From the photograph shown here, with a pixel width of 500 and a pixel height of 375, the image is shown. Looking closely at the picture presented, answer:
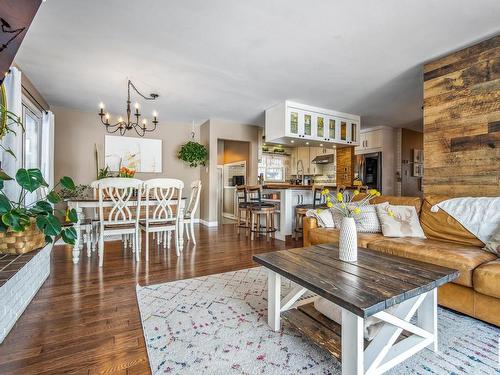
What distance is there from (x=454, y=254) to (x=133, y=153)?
5940 millimetres

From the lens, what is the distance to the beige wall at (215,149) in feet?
19.7

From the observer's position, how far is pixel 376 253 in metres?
1.89

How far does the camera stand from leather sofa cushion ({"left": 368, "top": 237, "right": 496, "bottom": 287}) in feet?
5.85

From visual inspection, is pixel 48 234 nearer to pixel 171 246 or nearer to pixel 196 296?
pixel 196 296

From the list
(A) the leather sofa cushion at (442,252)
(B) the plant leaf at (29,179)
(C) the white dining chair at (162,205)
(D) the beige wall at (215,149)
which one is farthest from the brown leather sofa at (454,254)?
(D) the beige wall at (215,149)

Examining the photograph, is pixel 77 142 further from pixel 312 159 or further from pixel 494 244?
pixel 494 244

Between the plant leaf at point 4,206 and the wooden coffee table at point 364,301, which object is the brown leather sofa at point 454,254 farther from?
the plant leaf at point 4,206

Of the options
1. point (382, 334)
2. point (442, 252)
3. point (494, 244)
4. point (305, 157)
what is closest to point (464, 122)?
point (494, 244)

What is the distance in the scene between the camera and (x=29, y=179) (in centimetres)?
199

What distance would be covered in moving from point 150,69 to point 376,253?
348cm

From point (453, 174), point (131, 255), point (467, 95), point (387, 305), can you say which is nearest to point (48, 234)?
point (131, 255)

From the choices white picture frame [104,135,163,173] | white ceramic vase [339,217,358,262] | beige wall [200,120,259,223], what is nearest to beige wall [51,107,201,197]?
white picture frame [104,135,163,173]

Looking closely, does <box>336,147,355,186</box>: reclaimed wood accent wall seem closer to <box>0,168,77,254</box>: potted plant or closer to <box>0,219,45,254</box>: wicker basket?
<box>0,168,77,254</box>: potted plant

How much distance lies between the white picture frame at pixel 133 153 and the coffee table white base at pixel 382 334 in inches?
203
